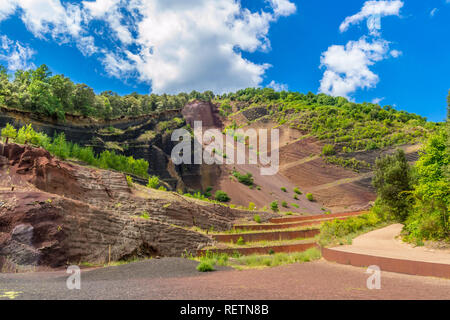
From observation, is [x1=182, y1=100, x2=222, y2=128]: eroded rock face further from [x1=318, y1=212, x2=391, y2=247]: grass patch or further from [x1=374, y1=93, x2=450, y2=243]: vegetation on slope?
[x1=374, y1=93, x2=450, y2=243]: vegetation on slope

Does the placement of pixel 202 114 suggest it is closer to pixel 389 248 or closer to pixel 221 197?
pixel 221 197

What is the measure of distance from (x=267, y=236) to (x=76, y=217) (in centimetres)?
→ 1273

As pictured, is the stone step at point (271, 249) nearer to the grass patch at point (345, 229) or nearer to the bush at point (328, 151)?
the grass patch at point (345, 229)

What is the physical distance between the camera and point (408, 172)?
68.8ft

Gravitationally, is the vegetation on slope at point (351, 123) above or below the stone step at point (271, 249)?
above

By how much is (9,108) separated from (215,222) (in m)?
22.2

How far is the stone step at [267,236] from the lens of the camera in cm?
1908

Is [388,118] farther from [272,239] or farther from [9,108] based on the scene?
[9,108]

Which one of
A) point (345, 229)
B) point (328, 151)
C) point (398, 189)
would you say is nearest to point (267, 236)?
point (345, 229)

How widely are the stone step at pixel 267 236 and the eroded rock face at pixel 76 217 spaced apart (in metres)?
1.67

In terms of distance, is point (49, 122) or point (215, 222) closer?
point (215, 222)

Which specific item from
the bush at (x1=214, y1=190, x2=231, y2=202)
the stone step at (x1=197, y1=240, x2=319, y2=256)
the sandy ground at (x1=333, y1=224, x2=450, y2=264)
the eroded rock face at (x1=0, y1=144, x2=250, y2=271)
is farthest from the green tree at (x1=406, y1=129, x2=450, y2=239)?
the bush at (x1=214, y1=190, x2=231, y2=202)

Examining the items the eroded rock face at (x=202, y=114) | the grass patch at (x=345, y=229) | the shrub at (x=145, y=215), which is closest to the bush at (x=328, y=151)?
the eroded rock face at (x=202, y=114)
